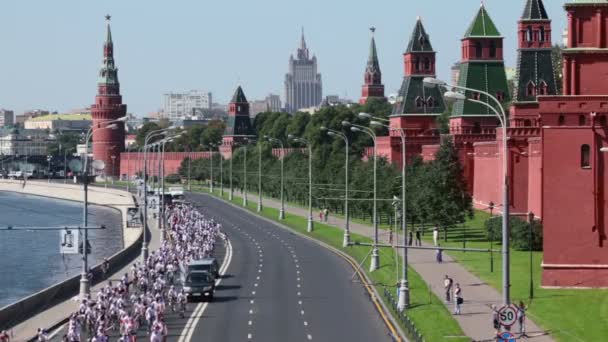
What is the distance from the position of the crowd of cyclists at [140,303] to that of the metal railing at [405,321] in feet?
24.7

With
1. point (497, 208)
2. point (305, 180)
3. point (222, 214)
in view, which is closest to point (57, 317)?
point (497, 208)

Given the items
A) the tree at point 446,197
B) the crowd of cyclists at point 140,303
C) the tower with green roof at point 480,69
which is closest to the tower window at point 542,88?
the tree at point 446,197

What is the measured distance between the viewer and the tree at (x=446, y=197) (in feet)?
286

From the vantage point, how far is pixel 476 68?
386 feet

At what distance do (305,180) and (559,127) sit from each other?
271 ft

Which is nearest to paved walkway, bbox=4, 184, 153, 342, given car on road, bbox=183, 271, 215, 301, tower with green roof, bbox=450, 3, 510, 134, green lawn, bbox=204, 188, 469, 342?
car on road, bbox=183, 271, 215, 301

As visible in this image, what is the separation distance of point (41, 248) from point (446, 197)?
42041 mm

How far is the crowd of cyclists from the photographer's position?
1715 inches

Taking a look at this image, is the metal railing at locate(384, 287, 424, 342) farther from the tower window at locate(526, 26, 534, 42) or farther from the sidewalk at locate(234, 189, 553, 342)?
the tower window at locate(526, 26, 534, 42)

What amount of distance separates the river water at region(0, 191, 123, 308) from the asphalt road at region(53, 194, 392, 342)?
10993 millimetres

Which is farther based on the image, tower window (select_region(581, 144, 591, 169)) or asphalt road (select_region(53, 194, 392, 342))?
tower window (select_region(581, 144, 591, 169))

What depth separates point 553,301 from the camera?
53.6m

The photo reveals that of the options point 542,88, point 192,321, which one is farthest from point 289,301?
point 542,88

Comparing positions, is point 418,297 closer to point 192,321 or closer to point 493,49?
point 192,321
